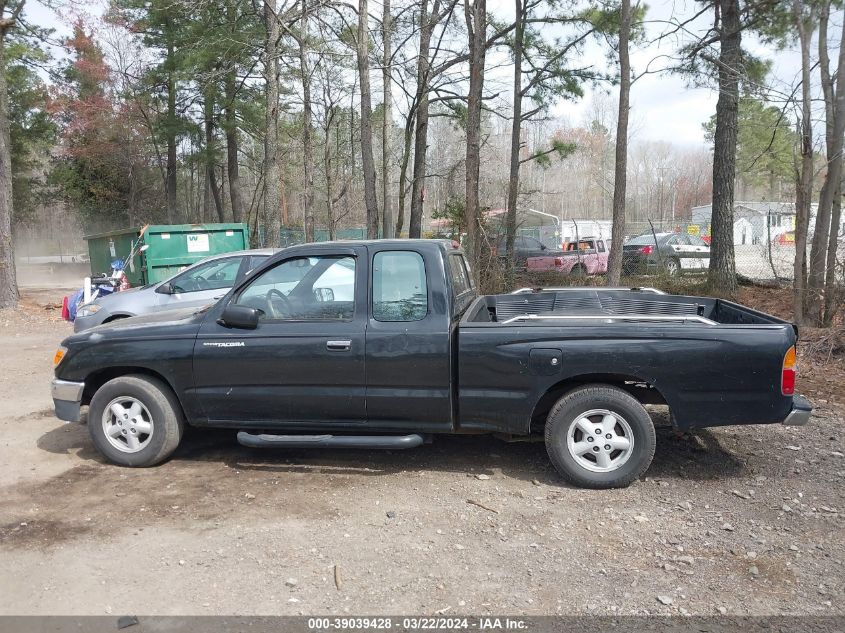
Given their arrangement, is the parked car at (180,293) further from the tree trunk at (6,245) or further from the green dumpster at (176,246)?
the tree trunk at (6,245)

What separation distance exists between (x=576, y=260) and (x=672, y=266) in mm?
3546

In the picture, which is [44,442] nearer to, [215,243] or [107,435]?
[107,435]

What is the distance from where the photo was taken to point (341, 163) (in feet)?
124

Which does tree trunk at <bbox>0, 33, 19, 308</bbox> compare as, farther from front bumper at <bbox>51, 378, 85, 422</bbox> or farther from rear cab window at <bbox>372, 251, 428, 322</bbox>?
rear cab window at <bbox>372, 251, 428, 322</bbox>

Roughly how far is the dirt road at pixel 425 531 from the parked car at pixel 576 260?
1268 centimetres

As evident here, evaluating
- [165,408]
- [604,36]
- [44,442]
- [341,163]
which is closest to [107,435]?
[165,408]

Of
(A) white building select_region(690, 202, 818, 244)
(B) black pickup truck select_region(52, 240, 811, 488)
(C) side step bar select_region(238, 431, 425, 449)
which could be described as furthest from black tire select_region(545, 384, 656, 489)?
(A) white building select_region(690, 202, 818, 244)

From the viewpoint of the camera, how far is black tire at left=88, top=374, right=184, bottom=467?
499 centimetres

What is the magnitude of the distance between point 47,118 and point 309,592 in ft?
106

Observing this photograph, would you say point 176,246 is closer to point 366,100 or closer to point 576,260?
point 366,100

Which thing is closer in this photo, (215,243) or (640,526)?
(640,526)

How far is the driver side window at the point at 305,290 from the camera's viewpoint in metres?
4.87

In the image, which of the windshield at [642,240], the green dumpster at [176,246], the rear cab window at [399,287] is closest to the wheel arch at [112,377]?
the rear cab window at [399,287]

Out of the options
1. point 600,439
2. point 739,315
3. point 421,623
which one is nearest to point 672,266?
point 739,315
